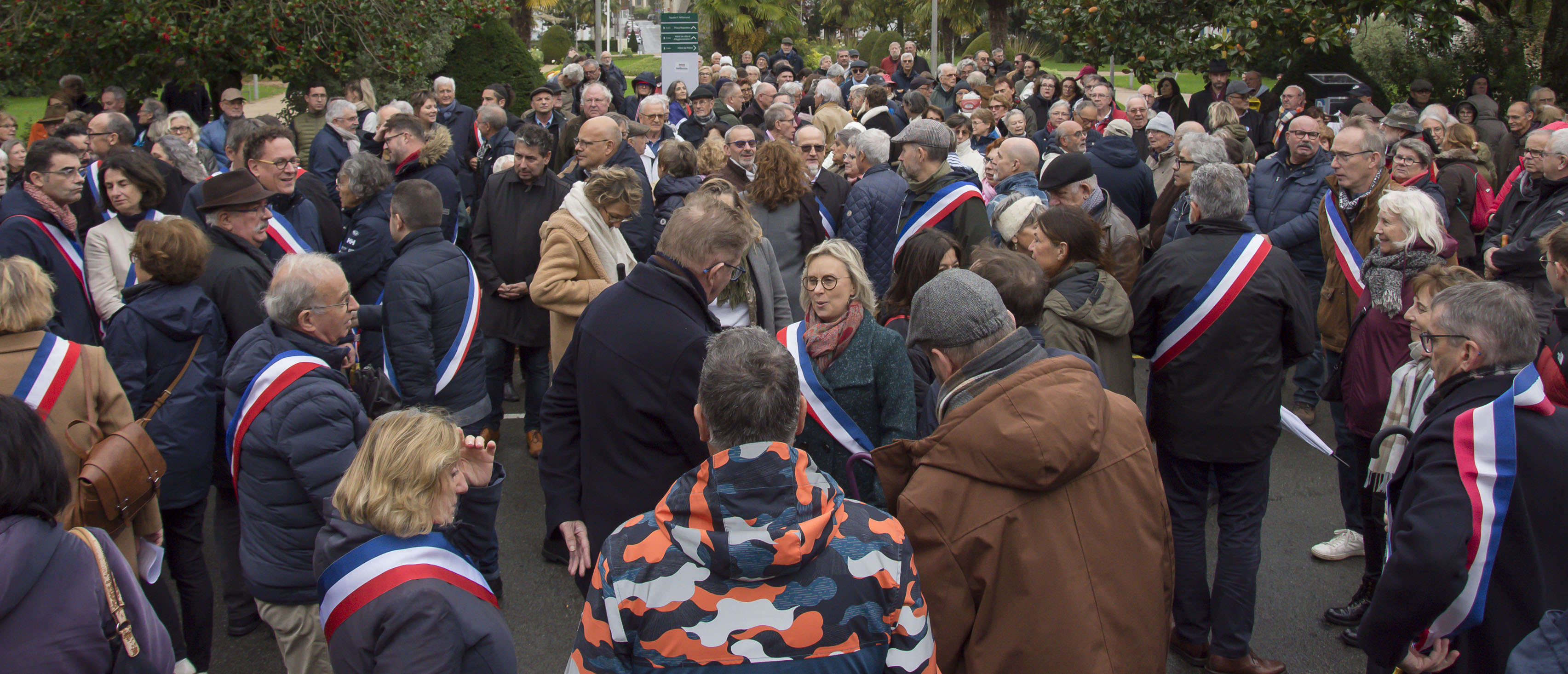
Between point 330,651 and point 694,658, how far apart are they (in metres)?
1.03

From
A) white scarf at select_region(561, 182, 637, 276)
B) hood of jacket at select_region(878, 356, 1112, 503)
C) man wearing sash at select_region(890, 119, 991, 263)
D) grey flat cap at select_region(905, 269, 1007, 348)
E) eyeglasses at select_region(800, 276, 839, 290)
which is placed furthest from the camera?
man wearing sash at select_region(890, 119, 991, 263)

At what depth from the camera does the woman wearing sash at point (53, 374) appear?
10.8ft

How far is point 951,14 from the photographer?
3266 cm

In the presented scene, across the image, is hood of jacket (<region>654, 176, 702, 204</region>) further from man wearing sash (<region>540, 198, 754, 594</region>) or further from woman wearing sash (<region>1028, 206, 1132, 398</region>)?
man wearing sash (<region>540, 198, 754, 594</region>)

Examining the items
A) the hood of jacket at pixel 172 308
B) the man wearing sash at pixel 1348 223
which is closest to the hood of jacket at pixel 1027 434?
the hood of jacket at pixel 172 308

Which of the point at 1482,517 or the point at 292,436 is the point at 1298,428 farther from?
the point at 292,436

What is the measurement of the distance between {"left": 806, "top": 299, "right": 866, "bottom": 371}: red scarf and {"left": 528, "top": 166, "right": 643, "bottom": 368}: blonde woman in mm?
1784

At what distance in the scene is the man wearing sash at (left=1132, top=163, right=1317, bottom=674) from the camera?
3.84m

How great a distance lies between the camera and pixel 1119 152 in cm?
724

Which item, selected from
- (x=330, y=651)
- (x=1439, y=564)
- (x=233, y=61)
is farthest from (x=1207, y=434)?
(x=233, y=61)

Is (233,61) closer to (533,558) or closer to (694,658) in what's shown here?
(533,558)

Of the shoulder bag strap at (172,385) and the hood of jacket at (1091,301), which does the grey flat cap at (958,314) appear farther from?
the shoulder bag strap at (172,385)

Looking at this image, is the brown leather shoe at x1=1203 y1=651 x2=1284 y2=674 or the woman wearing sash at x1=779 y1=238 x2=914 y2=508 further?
the brown leather shoe at x1=1203 y1=651 x2=1284 y2=674

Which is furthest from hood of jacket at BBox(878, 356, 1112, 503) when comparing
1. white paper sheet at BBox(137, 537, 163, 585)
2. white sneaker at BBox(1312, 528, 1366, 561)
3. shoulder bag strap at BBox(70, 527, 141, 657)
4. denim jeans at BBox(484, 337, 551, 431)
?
denim jeans at BBox(484, 337, 551, 431)
